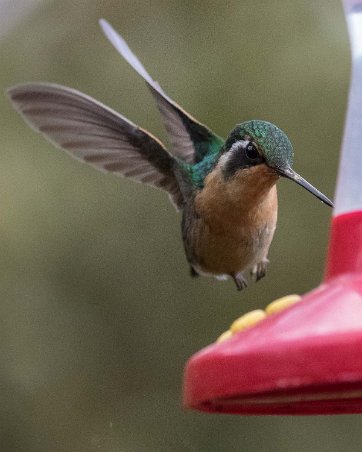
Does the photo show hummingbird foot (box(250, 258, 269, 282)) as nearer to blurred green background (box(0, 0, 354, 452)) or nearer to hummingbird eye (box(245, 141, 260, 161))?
hummingbird eye (box(245, 141, 260, 161))

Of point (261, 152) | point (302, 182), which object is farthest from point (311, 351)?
point (261, 152)

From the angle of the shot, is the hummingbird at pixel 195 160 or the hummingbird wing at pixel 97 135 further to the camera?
the hummingbird wing at pixel 97 135

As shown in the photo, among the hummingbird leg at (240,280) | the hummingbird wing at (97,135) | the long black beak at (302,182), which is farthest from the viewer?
the hummingbird leg at (240,280)

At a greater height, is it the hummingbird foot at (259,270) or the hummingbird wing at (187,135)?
the hummingbird wing at (187,135)

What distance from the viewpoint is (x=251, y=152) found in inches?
120

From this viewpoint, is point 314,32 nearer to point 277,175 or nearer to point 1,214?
point 1,214

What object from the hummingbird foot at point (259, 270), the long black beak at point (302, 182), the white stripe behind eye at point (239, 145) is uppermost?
the white stripe behind eye at point (239, 145)

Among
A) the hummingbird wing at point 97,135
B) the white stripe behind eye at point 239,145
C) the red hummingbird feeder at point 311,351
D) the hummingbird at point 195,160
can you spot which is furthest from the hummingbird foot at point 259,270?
the red hummingbird feeder at point 311,351

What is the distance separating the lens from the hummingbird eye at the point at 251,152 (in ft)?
9.94

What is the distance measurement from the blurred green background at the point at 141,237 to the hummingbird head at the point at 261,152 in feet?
13.4

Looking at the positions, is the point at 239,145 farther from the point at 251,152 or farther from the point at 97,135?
the point at 97,135

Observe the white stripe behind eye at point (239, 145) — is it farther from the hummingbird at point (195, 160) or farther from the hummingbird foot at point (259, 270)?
the hummingbird foot at point (259, 270)

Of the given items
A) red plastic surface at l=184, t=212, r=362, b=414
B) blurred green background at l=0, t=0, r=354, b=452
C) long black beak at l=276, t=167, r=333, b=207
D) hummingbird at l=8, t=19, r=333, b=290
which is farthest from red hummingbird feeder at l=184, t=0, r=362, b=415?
blurred green background at l=0, t=0, r=354, b=452

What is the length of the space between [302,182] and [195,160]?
3.34ft
